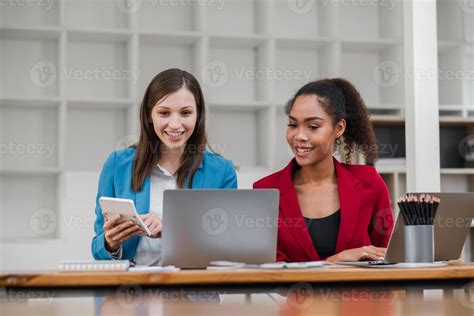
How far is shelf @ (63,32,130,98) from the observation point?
4.38 meters

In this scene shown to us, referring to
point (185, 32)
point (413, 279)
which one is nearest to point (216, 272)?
point (413, 279)

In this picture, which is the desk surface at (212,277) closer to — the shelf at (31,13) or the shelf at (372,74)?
the shelf at (31,13)

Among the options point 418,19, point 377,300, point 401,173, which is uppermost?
point 418,19

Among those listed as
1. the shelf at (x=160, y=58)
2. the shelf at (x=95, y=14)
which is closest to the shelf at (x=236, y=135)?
the shelf at (x=160, y=58)

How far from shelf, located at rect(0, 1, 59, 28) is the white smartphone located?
241 centimetres

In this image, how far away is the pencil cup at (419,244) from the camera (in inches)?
87.9

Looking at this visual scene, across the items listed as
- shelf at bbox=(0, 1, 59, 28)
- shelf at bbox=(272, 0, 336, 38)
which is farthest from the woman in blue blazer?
shelf at bbox=(272, 0, 336, 38)

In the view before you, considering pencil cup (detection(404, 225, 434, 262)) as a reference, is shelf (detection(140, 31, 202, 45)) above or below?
above

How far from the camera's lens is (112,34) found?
168 inches

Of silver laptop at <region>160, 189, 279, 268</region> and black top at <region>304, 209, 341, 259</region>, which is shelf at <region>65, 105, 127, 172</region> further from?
silver laptop at <region>160, 189, 279, 268</region>

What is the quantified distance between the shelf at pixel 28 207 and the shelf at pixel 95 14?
0.96 meters

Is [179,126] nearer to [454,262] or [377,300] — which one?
[454,262]

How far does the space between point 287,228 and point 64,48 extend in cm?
212

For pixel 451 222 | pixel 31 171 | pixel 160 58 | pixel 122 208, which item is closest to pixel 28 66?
pixel 31 171
